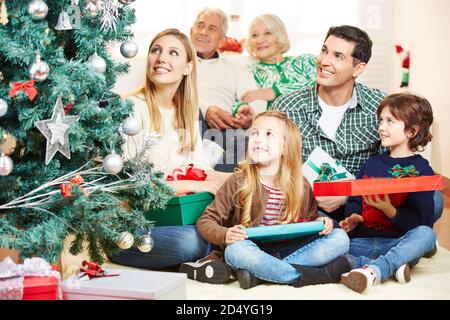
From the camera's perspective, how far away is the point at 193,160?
8.96 ft

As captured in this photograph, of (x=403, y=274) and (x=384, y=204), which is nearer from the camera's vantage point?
(x=403, y=274)

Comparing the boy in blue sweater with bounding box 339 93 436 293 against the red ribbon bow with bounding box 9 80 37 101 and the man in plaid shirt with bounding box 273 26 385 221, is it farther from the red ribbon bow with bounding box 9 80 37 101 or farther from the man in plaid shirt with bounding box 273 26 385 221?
the red ribbon bow with bounding box 9 80 37 101

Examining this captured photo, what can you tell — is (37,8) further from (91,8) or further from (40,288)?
(40,288)

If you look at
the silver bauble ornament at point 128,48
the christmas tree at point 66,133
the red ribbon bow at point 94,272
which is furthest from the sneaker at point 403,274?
the silver bauble ornament at point 128,48

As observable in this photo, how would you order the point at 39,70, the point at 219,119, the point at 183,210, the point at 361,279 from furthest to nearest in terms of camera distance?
the point at 219,119, the point at 183,210, the point at 361,279, the point at 39,70

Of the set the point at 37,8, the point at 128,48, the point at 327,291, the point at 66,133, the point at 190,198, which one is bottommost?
the point at 327,291

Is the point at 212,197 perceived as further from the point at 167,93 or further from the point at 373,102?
the point at 373,102

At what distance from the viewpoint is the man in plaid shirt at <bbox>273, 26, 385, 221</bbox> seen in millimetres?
2781

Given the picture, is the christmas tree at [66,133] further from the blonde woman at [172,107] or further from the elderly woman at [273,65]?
the elderly woman at [273,65]

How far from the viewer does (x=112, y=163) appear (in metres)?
1.95

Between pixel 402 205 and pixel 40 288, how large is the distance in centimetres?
136

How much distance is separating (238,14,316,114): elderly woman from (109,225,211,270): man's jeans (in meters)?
1.10

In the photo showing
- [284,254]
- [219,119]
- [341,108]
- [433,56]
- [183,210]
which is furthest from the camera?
[433,56]

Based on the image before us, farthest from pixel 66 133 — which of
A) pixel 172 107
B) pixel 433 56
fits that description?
pixel 433 56
